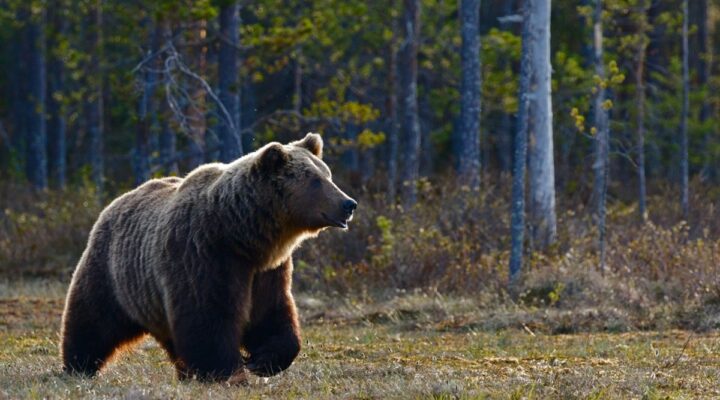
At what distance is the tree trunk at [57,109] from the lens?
1319 inches

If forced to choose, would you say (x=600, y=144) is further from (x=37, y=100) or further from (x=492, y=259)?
(x=37, y=100)

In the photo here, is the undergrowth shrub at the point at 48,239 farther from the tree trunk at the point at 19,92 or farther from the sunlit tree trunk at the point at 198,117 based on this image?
the tree trunk at the point at 19,92

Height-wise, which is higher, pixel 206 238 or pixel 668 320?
pixel 206 238

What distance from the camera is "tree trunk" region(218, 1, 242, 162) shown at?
18.0 meters

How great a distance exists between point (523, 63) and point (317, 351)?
477 cm


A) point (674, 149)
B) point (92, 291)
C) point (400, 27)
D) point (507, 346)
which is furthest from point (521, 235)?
point (674, 149)

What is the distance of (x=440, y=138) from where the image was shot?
37.0 metres

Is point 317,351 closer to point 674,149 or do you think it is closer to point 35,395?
point 35,395

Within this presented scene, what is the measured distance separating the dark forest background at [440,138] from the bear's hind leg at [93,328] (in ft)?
20.6

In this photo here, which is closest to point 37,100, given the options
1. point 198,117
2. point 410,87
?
point 410,87

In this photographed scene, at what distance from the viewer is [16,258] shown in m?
18.7

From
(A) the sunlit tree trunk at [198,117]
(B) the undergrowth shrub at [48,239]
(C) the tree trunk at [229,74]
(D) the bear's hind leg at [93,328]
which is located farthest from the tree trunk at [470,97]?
(D) the bear's hind leg at [93,328]

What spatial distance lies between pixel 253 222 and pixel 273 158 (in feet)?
1.43

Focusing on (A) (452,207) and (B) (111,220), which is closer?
(B) (111,220)
